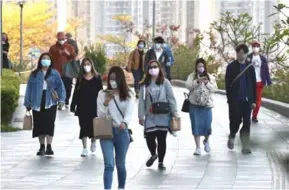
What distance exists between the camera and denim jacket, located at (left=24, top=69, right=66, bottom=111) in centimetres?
1360

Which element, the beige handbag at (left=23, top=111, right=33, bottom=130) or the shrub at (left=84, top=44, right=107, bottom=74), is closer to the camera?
the beige handbag at (left=23, top=111, right=33, bottom=130)

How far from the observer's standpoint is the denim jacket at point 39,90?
→ 13.6 metres

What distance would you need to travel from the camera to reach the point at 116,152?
9609 millimetres

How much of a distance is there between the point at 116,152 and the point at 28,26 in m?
53.3

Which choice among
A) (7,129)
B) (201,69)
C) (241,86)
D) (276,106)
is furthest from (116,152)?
(276,106)

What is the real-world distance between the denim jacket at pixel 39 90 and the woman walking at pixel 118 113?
12.8ft

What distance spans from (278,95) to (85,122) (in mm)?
11018

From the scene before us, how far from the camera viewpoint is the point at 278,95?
23578mm

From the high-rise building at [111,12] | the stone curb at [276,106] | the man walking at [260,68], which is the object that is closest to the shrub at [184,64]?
the stone curb at [276,106]

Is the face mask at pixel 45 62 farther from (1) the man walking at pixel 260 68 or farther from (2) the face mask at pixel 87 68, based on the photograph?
(1) the man walking at pixel 260 68

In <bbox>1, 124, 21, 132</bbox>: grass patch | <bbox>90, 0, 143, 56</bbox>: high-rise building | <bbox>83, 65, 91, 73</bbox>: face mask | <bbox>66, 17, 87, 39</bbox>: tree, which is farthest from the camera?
<bbox>90, 0, 143, 56</bbox>: high-rise building

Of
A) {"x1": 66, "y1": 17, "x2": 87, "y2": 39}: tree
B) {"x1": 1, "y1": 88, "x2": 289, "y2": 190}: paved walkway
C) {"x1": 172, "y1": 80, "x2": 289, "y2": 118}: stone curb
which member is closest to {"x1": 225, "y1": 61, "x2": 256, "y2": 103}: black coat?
{"x1": 1, "y1": 88, "x2": 289, "y2": 190}: paved walkway

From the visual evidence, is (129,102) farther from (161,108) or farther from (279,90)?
(279,90)

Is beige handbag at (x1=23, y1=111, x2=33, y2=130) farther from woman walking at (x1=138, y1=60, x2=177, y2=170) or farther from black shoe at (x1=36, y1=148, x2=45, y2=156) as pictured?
woman walking at (x1=138, y1=60, x2=177, y2=170)
